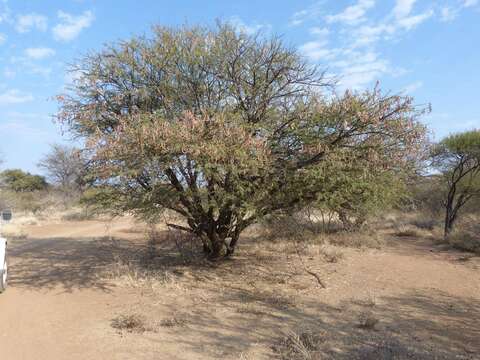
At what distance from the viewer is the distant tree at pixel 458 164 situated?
20.3 metres

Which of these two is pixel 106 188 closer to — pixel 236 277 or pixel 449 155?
pixel 236 277

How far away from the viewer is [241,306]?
27.2 ft

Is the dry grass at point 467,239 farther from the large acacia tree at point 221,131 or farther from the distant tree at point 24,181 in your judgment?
the distant tree at point 24,181

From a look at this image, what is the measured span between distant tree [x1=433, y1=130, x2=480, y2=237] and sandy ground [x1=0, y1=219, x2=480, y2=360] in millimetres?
7276

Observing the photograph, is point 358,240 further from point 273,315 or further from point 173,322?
point 173,322

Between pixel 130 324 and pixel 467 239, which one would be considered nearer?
pixel 130 324

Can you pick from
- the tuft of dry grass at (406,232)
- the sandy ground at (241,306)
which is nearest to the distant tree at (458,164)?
the tuft of dry grass at (406,232)

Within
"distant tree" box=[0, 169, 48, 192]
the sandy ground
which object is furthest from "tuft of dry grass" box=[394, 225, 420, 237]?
"distant tree" box=[0, 169, 48, 192]

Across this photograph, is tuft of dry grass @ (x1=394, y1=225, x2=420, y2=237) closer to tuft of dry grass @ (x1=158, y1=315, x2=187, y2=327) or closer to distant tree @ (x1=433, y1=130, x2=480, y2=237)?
distant tree @ (x1=433, y1=130, x2=480, y2=237)

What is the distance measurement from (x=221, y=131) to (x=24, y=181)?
5478 centimetres

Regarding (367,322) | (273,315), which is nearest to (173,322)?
(273,315)

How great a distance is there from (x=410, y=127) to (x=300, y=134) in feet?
6.69

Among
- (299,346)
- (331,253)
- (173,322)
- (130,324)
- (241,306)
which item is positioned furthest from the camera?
(331,253)

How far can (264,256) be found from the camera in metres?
13.8
